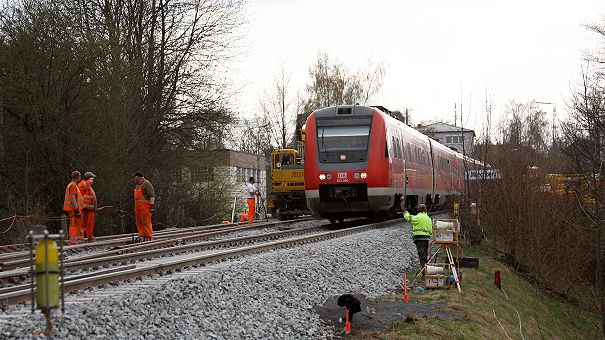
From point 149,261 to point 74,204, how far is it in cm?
462

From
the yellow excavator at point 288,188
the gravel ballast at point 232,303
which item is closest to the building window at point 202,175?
the yellow excavator at point 288,188

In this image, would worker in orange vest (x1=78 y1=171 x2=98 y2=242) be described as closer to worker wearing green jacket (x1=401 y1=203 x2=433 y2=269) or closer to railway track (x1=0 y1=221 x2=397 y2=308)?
railway track (x1=0 y1=221 x2=397 y2=308)

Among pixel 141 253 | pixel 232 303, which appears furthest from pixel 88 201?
pixel 232 303

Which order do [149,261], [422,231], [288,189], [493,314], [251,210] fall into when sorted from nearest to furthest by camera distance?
[493,314]
[149,261]
[422,231]
[251,210]
[288,189]

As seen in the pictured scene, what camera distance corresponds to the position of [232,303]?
8.84 m

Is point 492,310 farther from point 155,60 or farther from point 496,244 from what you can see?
point 155,60

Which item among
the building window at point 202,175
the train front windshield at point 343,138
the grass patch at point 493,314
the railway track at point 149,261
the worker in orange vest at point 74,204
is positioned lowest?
the grass patch at point 493,314

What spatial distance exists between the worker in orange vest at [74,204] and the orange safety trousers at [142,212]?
129 centimetres

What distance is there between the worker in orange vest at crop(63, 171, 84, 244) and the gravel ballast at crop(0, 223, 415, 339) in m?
5.60

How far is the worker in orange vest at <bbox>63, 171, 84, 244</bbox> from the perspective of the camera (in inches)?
652

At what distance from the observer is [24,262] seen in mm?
12117

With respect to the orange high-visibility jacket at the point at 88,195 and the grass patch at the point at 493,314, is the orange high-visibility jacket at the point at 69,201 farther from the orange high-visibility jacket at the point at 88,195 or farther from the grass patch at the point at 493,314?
the grass patch at the point at 493,314

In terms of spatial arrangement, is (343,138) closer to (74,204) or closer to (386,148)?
(386,148)

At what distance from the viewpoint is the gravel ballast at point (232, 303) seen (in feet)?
22.5
